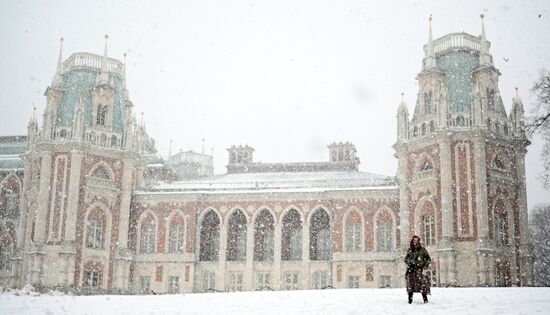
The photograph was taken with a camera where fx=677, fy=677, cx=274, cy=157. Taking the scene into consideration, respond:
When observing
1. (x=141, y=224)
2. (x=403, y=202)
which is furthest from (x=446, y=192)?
(x=141, y=224)

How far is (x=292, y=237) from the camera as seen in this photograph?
2064 inches

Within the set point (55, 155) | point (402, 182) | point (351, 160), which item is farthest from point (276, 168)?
point (55, 155)

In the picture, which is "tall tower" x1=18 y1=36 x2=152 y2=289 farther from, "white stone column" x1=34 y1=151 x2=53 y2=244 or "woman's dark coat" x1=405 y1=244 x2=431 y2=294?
"woman's dark coat" x1=405 y1=244 x2=431 y2=294

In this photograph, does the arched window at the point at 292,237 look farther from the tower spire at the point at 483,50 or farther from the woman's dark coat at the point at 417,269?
the woman's dark coat at the point at 417,269

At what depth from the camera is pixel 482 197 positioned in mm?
42344

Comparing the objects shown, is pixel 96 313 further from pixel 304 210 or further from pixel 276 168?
pixel 276 168

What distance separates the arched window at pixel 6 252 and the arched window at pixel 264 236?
66.2 feet

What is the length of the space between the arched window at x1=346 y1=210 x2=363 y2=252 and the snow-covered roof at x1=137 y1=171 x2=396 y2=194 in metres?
2.09

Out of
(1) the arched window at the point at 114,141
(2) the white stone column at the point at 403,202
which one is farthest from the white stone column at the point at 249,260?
(1) the arched window at the point at 114,141

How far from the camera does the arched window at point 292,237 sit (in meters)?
52.1

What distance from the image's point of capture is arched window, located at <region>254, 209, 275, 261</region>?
51.8 metres

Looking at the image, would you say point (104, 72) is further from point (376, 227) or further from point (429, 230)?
point (429, 230)

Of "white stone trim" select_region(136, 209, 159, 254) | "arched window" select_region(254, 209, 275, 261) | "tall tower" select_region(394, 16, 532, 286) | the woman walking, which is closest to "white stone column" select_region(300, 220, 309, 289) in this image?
"arched window" select_region(254, 209, 275, 261)

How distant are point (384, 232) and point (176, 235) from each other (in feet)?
50.5
